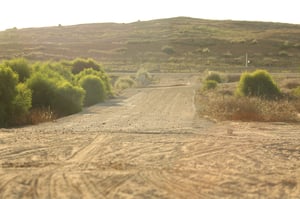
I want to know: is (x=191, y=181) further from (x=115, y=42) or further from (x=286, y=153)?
(x=115, y=42)

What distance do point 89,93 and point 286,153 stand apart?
2869 cm

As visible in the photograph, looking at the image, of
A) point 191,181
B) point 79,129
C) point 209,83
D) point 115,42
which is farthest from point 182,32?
point 191,181

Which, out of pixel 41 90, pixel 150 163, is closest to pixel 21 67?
pixel 41 90

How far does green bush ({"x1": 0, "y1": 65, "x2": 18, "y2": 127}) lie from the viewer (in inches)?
1024

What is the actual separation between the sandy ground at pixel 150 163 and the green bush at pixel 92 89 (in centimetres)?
2068

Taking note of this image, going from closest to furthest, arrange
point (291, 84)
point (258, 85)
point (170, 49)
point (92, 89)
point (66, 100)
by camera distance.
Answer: point (66, 100) → point (92, 89) → point (258, 85) → point (291, 84) → point (170, 49)

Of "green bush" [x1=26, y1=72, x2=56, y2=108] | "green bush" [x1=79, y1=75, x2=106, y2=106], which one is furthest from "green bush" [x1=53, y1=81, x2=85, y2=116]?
"green bush" [x1=79, y1=75, x2=106, y2=106]

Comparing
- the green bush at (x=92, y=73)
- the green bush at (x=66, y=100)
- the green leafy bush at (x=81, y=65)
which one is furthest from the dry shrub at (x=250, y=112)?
the green leafy bush at (x=81, y=65)

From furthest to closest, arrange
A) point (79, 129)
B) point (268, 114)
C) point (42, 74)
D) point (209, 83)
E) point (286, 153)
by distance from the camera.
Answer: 1. point (209, 83)
2. point (42, 74)
3. point (268, 114)
4. point (79, 129)
5. point (286, 153)

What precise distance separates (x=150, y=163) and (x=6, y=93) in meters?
14.3

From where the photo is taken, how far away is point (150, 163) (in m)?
13.9

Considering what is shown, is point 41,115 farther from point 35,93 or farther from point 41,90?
point 41,90

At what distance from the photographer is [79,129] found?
22.0 m

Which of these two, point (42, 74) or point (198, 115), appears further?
point (42, 74)
